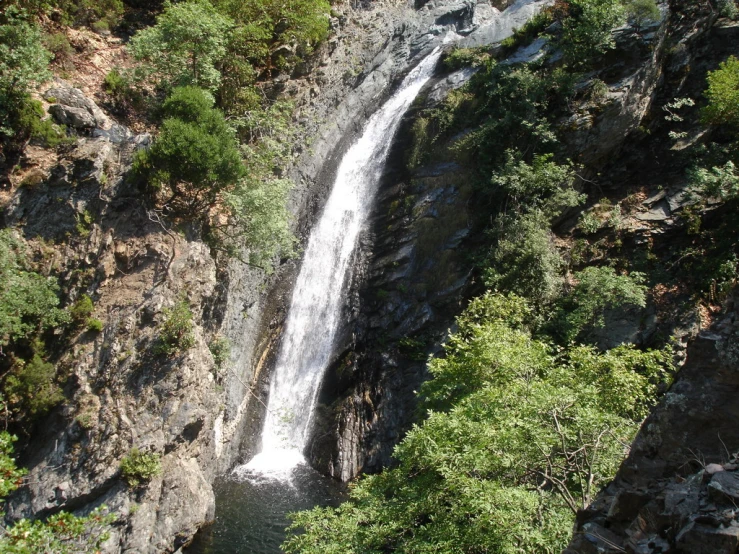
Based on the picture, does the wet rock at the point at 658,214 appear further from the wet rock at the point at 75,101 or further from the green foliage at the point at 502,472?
the wet rock at the point at 75,101

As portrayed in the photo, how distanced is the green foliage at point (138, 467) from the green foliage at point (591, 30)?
Result: 1913cm

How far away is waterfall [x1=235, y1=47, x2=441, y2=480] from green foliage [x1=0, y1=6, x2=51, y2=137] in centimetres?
1103

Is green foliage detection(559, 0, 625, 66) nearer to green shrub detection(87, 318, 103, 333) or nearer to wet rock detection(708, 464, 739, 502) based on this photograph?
wet rock detection(708, 464, 739, 502)

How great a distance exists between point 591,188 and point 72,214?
16822 mm

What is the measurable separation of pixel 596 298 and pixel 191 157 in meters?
12.5

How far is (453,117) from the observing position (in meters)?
22.4

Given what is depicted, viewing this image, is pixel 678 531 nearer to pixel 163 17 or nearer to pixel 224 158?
pixel 224 158

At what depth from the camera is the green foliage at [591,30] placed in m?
18.4

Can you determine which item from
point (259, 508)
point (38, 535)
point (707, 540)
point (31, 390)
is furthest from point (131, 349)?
point (707, 540)

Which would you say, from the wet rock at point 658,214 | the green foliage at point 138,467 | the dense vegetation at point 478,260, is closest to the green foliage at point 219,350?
the dense vegetation at point 478,260

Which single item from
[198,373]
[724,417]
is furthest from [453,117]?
[724,417]

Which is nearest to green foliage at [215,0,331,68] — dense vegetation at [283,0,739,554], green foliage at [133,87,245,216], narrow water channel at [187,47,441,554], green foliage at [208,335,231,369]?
narrow water channel at [187,47,441,554]

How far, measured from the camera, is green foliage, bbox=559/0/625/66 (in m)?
18.4

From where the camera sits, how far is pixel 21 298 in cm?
1261
